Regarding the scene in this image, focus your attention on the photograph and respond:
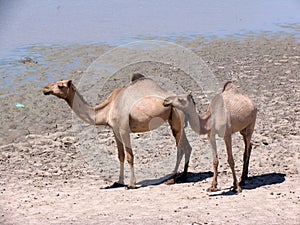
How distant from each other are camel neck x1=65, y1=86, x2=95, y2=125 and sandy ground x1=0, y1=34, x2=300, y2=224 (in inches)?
44.5

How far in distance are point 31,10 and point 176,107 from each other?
24.1 m

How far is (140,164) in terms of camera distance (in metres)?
10.3

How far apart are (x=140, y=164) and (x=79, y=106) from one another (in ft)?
5.96

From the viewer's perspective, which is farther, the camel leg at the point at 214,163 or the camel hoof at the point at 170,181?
the camel hoof at the point at 170,181

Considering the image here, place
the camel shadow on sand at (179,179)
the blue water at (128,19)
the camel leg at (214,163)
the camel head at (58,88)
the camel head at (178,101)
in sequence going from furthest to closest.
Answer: the blue water at (128,19)
the camel shadow on sand at (179,179)
the camel head at (58,88)
the camel leg at (214,163)
the camel head at (178,101)

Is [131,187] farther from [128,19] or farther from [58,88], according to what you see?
[128,19]

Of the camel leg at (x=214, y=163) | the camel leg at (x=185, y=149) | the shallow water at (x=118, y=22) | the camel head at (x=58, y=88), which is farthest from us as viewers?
the shallow water at (x=118, y=22)

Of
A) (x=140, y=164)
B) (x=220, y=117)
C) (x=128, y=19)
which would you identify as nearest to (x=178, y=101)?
(x=220, y=117)

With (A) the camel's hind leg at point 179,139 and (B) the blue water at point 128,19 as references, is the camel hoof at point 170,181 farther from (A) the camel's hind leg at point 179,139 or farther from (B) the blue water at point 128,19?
(B) the blue water at point 128,19

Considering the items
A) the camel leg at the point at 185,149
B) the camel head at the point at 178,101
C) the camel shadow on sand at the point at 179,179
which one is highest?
the camel head at the point at 178,101

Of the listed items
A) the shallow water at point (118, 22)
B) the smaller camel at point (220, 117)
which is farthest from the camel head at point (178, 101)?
the shallow water at point (118, 22)

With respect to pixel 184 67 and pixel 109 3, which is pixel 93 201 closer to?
pixel 184 67

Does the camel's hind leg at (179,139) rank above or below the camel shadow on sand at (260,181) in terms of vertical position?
above

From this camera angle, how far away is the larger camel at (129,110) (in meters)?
8.98
